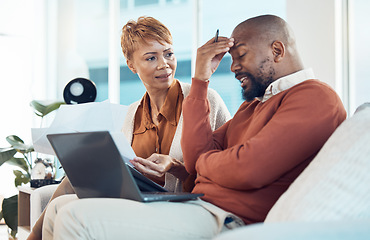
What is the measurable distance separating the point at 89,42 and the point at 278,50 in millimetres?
4503

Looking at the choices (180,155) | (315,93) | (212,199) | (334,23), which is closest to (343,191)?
(315,93)

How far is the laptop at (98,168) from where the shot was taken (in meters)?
1.36

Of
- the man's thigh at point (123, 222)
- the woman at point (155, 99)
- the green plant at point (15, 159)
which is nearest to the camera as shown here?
→ the man's thigh at point (123, 222)

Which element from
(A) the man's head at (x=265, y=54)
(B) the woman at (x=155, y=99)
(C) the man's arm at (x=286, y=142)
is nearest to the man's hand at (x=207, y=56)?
(A) the man's head at (x=265, y=54)

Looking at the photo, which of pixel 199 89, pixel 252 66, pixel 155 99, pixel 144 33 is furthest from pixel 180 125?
pixel 252 66

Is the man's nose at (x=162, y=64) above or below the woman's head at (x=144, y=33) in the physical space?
below

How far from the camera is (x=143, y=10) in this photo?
5484 mm

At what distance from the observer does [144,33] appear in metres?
2.35

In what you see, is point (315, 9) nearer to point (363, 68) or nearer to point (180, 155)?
point (363, 68)

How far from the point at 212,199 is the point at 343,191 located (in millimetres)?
608

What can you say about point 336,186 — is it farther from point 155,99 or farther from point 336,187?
point 155,99

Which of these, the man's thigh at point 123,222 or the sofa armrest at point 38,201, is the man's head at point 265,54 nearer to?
the man's thigh at point 123,222

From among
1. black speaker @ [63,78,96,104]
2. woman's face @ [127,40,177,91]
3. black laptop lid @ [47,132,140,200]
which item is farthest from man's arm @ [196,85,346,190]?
black speaker @ [63,78,96,104]

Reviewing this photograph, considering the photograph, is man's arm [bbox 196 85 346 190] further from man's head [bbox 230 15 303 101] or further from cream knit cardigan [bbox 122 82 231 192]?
cream knit cardigan [bbox 122 82 231 192]
